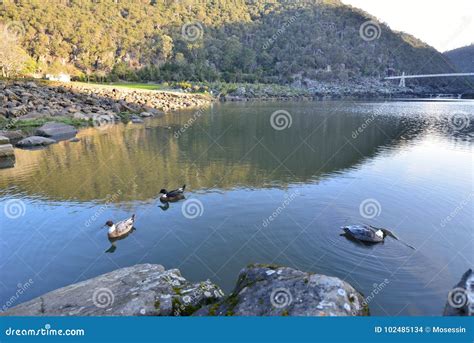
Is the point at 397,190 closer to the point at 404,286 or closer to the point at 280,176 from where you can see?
the point at 280,176

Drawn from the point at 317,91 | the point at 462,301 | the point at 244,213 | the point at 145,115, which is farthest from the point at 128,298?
the point at 317,91

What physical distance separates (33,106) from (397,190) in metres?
44.9

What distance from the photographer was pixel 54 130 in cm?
3500

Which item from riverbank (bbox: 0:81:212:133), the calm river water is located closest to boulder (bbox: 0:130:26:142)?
riverbank (bbox: 0:81:212:133)

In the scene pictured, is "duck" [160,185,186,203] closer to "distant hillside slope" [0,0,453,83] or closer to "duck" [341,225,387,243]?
"duck" [341,225,387,243]

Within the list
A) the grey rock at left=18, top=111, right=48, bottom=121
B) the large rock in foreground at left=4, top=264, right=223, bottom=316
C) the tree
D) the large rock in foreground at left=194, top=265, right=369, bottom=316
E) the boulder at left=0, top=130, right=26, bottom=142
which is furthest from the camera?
the tree

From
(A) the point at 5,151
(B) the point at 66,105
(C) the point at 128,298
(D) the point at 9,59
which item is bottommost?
(A) the point at 5,151

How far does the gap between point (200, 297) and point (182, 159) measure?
62.3 feet

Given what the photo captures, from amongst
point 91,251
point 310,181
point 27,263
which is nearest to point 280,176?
point 310,181

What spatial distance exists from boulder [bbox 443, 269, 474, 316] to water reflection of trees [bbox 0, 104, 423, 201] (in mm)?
12223

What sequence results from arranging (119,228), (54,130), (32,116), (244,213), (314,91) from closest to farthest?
(119,228) → (244,213) → (54,130) → (32,116) → (314,91)

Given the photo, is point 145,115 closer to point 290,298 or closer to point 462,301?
point 290,298

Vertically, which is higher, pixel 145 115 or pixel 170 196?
pixel 170 196

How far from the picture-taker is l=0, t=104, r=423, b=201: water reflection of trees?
62.7 feet
